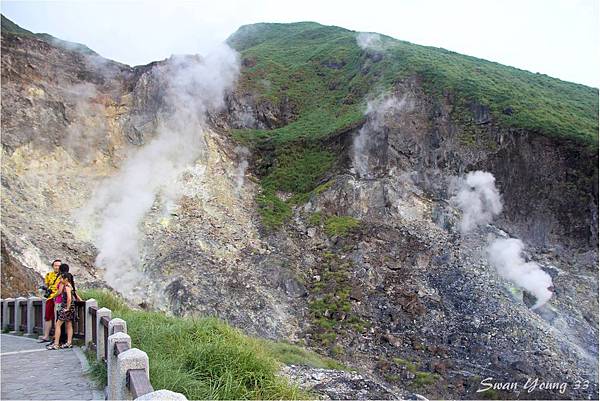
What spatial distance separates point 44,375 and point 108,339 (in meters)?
2.47

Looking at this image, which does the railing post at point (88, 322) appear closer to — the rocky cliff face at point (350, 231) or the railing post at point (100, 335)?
the railing post at point (100, 335)

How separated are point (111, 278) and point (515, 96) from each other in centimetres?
2757

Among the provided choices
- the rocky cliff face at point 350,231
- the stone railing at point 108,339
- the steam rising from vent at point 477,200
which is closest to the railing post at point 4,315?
the stone railing at point 108,339

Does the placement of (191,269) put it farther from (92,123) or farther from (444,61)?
(444,61)

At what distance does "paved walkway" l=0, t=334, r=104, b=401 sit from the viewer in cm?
713

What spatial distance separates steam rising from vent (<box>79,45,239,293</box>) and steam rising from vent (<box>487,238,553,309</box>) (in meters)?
16.3

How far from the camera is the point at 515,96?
33.2 m


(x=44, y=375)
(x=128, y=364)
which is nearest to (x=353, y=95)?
(x=44, y=375)

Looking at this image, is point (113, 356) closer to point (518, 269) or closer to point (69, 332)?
point (69, 332)

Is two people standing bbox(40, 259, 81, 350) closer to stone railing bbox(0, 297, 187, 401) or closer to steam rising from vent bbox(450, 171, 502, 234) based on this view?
stone railing bbox(0, 297, 187, 401)

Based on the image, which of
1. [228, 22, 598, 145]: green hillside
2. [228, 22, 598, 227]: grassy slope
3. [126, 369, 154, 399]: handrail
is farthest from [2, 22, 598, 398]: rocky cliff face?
[126, 369, 154, 399]: handrail

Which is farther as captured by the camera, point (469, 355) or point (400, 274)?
point (400, 274)

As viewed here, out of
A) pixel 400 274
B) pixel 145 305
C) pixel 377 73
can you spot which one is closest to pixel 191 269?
pixel 145 305

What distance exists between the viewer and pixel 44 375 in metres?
8.12
